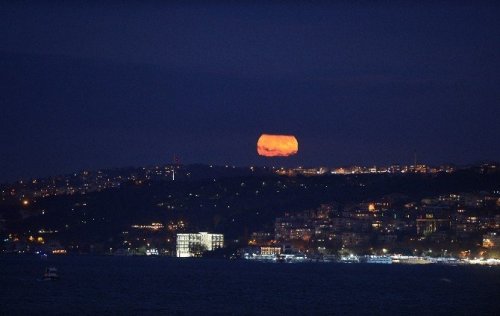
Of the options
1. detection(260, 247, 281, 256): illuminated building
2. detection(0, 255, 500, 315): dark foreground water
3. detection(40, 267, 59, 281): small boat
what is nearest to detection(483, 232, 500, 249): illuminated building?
detection(260, 247, 281, 256): illuminated building

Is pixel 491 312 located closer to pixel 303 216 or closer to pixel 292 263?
pixel 292 263

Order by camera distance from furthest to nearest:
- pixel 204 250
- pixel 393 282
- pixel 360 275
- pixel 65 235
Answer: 1. pixel 65 235
2. pixel 204 250
3. pixel 360 275
4. pixel 393 282

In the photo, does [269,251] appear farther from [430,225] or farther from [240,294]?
[240,294]

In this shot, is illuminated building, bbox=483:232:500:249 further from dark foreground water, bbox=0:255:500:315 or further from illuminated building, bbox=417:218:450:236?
dark foreground water, bbox=0:255:500:315

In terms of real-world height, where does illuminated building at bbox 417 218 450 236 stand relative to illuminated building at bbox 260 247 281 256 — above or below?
above

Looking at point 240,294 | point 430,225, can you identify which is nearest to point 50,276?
point 240,294

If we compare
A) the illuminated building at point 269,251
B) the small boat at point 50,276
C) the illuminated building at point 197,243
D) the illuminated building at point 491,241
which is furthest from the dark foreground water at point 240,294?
the illuminated building at point 197,243

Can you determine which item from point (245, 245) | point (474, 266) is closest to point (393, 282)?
point (474, 266)
